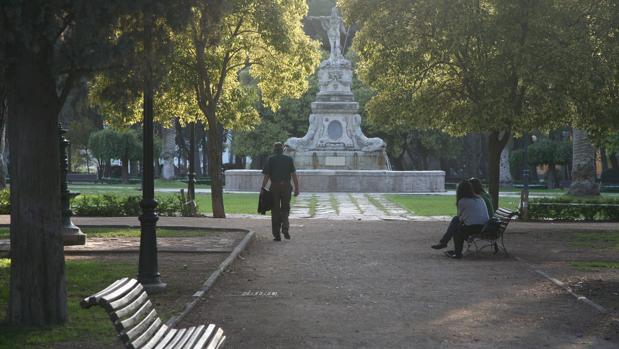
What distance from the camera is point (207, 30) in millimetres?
10133

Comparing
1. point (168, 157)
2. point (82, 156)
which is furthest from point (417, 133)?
point (82, 156)

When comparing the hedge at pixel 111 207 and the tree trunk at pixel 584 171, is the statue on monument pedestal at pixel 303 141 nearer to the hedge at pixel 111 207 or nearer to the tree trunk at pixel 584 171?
the tree trunk at pixel 584 171

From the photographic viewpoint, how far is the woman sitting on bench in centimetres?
1546

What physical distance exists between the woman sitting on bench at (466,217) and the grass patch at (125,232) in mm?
6090

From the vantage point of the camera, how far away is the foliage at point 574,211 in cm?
2644

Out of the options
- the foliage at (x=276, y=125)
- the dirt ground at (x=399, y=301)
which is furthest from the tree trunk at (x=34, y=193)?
the foliage at (x=276, y=125)

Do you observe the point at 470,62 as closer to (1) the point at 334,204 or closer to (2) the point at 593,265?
(2) the point at 593,265

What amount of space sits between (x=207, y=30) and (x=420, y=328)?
382 cm

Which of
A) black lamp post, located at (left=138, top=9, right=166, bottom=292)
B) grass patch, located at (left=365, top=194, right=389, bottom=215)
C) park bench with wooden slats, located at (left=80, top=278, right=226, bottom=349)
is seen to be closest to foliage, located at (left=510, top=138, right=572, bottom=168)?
grass patch, located at (left=365, top=194, right=389, bottom=215)

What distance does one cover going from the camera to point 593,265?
14586mm

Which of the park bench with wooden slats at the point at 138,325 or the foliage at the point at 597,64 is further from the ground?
the foliage at the point at 597,64

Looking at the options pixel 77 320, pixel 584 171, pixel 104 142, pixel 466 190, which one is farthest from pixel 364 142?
pixel 77 320

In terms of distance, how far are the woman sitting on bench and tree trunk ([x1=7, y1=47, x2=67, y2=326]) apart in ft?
27.3

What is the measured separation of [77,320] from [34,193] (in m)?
1.42
